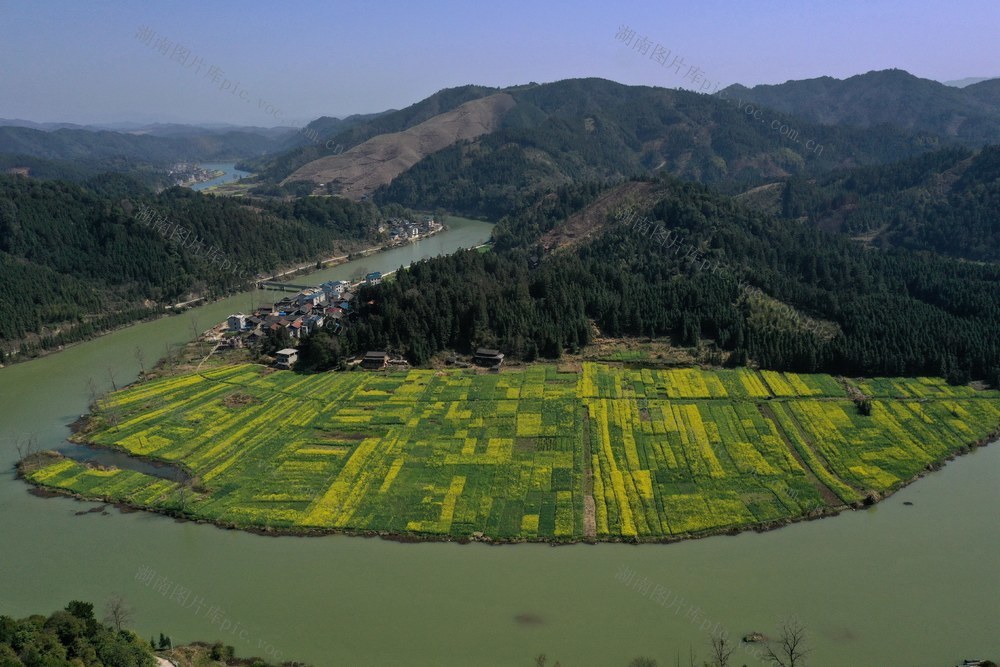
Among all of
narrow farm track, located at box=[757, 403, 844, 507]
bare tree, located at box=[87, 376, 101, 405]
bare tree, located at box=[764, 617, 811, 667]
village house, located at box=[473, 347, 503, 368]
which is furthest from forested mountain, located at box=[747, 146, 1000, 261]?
bare tree, located at box=[87, 376, 101, 405]

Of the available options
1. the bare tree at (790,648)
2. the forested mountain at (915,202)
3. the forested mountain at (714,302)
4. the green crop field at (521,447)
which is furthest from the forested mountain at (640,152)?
the bare tree at (790,648)

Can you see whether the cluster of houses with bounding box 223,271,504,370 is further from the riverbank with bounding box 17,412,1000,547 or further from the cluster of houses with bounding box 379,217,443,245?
the cluster of houses with bounding box 379,217,443,245

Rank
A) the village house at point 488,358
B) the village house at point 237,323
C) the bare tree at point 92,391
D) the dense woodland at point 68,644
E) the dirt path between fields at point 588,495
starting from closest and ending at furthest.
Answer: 1. the dense woodland at point 68,644
2. the dirt path between fields at point 588,495
3. the bare tree at point 92,391
4. the village house at point 488,358
5. the village house at point 237,323

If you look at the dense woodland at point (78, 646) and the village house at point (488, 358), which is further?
the village house at point (488, 358)

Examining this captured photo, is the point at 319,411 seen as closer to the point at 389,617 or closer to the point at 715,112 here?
the point at 389,617

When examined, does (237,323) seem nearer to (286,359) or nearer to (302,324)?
(302,324)

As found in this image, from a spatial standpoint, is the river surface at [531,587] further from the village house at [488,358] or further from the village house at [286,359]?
the village house at [488,358]

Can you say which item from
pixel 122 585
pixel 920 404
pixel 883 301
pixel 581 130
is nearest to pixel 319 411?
pixel 122 585
